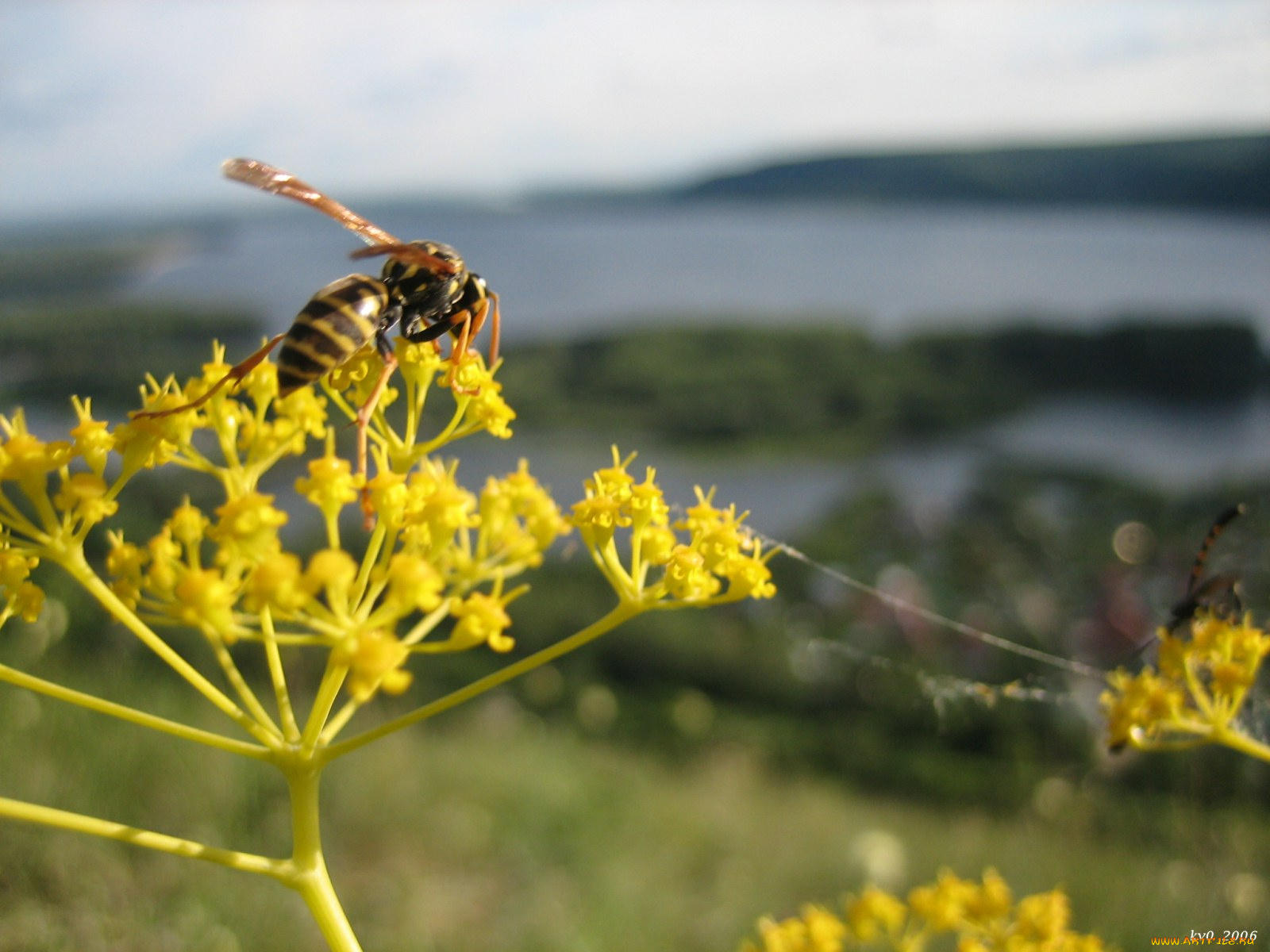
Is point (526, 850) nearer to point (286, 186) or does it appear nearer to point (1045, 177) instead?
point (286, 186)

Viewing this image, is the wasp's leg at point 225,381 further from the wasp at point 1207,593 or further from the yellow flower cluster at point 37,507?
the wasp at point 1207,593

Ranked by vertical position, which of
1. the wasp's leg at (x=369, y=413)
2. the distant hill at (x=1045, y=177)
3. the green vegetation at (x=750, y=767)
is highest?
the distant hill at (x=1045, y=177)

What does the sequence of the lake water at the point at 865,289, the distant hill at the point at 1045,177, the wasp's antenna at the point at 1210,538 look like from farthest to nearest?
1. the lake water at the point at 865,289
2. the distant hill at the point at 1045,177
3. the wasp's antenna at the point at 1210,538

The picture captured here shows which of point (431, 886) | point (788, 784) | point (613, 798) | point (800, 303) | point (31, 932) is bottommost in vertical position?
point (788, 784)

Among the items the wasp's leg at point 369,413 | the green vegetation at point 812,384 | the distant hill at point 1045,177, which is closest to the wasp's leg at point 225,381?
the wasp's leg at point 369,413

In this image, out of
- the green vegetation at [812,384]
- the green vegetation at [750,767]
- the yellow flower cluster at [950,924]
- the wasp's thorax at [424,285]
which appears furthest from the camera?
the green vegetation at [812,384]

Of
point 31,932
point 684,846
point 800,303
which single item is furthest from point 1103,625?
point 800,303

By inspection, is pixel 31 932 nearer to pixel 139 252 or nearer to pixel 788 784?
pixel 788 784
